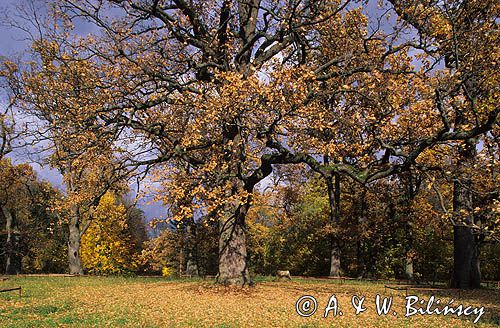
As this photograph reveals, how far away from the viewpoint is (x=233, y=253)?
15.5 meters

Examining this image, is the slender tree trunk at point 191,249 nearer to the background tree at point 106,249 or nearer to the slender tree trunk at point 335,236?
the slender tree trunk at point 335,236

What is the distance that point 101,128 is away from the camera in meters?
14.2

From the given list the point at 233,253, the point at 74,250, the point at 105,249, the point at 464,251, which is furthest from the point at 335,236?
the point at 105,249

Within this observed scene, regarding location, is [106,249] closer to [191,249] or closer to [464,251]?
[191,249]

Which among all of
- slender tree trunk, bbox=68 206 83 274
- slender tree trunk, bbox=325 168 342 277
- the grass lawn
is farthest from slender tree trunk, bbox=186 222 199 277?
the grass lawn

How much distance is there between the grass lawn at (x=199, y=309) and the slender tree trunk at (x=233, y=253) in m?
0.52

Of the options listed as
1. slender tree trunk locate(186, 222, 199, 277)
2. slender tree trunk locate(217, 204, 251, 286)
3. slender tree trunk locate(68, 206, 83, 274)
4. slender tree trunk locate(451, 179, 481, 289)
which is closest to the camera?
slender tree trunk locate(217, 204, 251, 286)

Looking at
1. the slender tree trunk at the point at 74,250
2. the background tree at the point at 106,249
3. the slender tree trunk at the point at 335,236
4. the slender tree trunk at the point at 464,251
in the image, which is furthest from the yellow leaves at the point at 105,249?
the slender tree trunk at the point at 464,251

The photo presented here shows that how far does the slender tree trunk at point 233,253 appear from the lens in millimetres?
15359

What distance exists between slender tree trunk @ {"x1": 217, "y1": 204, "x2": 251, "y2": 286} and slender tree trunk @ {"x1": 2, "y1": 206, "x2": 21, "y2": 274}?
30453mm

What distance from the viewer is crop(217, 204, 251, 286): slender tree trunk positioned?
1536 centimetres

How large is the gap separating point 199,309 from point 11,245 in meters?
34.0

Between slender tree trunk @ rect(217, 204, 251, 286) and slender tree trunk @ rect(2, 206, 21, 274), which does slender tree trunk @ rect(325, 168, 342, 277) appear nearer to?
slender tree trunk @ rect(217, 204, 251, 286)

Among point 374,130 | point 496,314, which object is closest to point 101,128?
point 374,130
